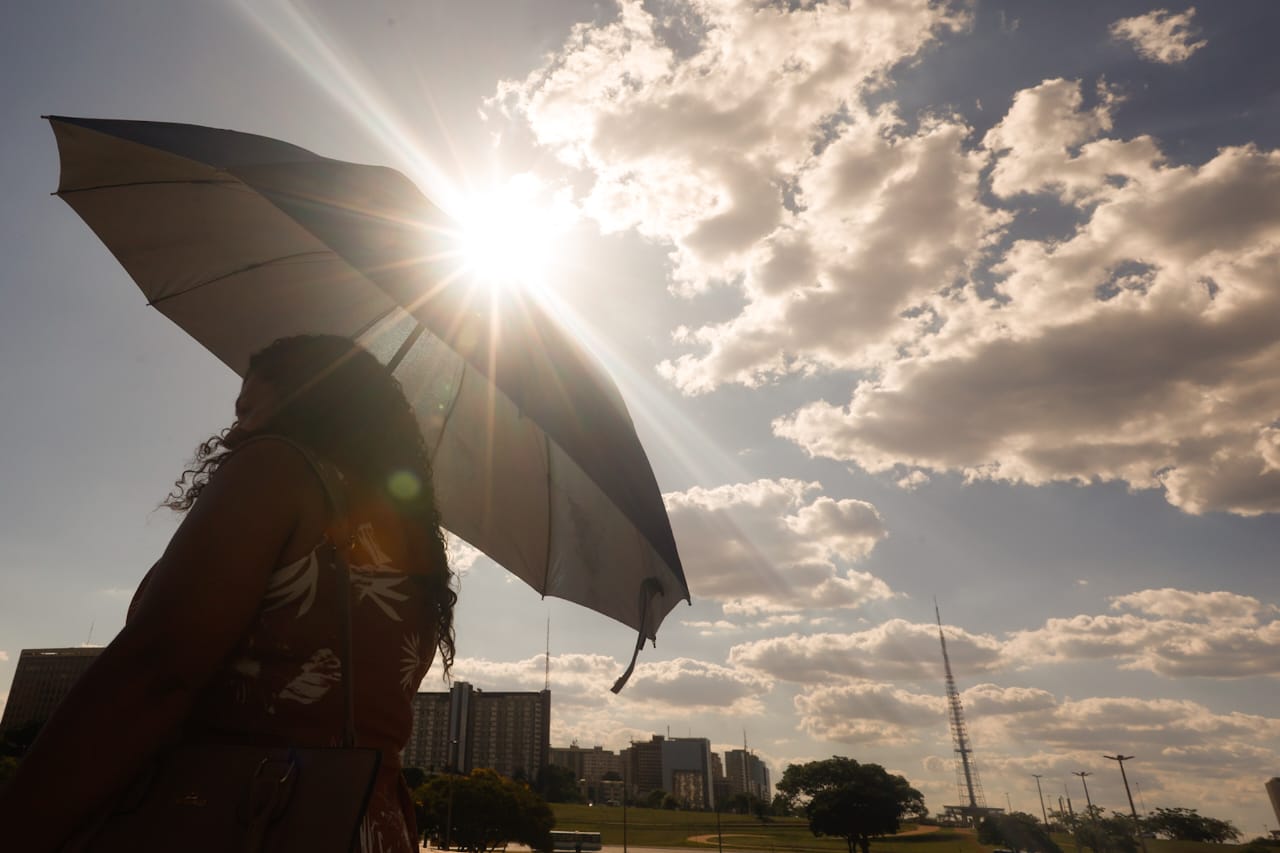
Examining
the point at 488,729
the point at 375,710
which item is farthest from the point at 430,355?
the point at 488,729

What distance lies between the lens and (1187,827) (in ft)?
368

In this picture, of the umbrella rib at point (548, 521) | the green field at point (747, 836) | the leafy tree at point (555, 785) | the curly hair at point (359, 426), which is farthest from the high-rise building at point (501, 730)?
the curly hair at point (359, 426)

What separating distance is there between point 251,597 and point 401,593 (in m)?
0.43

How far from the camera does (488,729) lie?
5748 inches

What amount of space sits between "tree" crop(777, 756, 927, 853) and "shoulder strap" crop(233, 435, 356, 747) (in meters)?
82.4

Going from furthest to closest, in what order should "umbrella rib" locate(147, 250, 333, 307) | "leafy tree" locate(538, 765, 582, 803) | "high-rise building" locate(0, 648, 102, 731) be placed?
"leafy tree" locate(538, 765, 582, 803)
"high-rise building" locate(0, 648, 102, 731)
"umbrella rib" locate(147, 250, 333, 307)

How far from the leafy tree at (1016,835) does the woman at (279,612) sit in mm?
107335

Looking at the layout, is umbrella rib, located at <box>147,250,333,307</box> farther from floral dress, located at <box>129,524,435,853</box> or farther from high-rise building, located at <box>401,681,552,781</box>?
high-rise building, located at <box>401,681,552,781</box>

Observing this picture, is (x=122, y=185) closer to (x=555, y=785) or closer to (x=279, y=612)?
(x=279, y=612)

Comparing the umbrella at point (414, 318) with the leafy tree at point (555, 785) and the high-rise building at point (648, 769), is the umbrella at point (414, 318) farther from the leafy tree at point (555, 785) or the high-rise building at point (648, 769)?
the high-rise building at point (648, 769)

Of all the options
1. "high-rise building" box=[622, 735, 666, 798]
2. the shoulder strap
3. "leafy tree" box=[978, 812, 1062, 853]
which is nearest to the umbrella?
the shoulder strap

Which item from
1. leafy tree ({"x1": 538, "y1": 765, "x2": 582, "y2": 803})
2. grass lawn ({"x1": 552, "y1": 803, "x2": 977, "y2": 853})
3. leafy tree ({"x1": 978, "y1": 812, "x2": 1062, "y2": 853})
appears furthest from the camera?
leafy tree ({"x1": 538, "y1": 765, "x2": 582, "y2": 803})

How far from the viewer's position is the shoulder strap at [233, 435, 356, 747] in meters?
1.38

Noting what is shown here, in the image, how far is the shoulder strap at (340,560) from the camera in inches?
54.3
